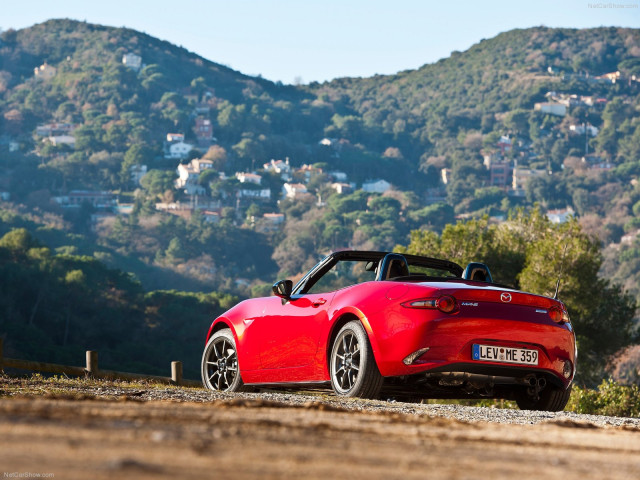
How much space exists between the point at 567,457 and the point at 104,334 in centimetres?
7413

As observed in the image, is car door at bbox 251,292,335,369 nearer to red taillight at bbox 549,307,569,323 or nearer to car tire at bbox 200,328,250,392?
car tire at bbox 200,328,250,392

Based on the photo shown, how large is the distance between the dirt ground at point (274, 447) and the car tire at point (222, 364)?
496 cm

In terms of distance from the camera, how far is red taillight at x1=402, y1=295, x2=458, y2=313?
25.3ft

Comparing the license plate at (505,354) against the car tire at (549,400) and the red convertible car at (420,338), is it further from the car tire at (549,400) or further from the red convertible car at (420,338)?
the car tire at (549,400)

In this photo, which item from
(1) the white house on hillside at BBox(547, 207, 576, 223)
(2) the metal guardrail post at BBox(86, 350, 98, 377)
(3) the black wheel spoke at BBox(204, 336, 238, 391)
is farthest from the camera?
(1) the white house on hillside at BBox(547, 207, 576, 223)

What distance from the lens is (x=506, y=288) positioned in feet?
27.1

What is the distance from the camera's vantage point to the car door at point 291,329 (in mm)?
8570

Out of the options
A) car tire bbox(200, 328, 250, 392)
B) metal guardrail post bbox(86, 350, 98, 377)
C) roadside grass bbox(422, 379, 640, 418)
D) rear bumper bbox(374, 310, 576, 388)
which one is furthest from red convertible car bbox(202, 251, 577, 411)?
roadside grass bbox(422, 379, 640, 418)

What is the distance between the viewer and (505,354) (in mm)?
7859

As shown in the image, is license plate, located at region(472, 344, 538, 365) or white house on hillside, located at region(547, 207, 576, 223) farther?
white house on hillside, located at region(547, 207, 576, 223)

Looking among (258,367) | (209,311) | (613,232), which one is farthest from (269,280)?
(258,367)

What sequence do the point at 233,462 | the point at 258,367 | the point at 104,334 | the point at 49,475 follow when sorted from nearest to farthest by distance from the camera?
the point at 49,475 → the point at 233,462 → the point at 258,367 → the point at 104,334

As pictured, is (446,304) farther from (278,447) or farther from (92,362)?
(92,362)

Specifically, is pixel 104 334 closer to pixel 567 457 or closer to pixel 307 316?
pixel 307 316
